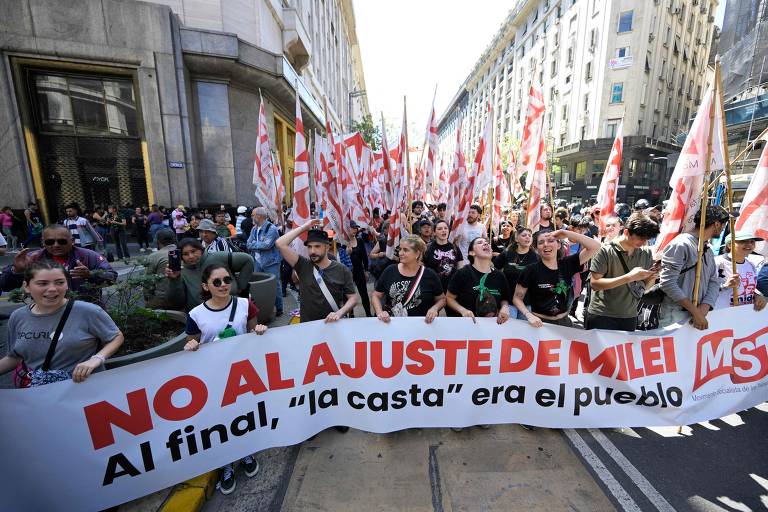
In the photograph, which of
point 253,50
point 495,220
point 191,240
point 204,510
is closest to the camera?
point 204,510

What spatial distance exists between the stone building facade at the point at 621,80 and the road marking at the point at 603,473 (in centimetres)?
2807

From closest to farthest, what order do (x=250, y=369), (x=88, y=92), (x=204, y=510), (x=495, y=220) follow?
(x=204, y=510)
(x=250, y=369)
(x=495, y=220)
(x=88, y=92)

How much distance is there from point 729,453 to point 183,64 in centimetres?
1712

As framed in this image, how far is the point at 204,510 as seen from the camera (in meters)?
2.39

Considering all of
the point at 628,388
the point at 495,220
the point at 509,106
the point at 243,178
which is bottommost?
the point at 628,388

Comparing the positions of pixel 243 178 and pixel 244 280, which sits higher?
pixel 243 178

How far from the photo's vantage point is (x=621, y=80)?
29156 mm

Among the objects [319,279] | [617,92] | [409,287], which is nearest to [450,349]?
[409,287]

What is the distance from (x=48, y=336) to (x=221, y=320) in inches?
39.2

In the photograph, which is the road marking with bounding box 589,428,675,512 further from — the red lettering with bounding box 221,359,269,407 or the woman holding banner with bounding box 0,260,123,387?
the woman holding banner with bounding box 0,260,123,387

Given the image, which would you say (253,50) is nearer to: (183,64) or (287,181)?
(183,64)

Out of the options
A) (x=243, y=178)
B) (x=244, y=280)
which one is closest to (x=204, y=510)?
(x=244, y=280)

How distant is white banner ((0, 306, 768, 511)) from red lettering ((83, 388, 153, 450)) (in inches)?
0.4

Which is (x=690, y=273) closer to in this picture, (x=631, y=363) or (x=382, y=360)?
(x=631, y=363)
